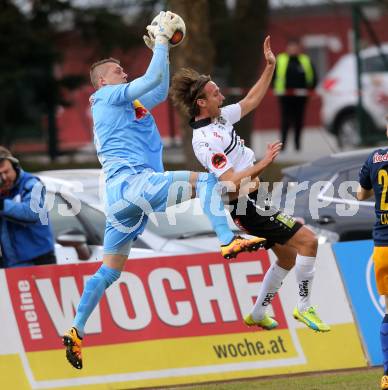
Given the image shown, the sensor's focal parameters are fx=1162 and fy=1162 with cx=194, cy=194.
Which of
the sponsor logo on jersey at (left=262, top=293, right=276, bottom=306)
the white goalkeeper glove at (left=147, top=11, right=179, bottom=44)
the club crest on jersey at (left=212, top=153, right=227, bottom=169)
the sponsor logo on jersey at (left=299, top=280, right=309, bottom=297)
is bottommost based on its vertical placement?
the sponsor logo on jersey at (left=262, top=293, right=276, bottom=306)

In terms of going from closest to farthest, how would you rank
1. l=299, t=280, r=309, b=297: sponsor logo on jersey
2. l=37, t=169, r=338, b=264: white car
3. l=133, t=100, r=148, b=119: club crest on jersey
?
l=133, t=100, r=148, b=119: club crest on jersey, l=299, t=280, r=309, b=297: sponsor logo on jersey, l=37, t=169, r=338, b=264: white car

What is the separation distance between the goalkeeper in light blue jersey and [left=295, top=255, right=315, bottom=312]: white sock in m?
0.81

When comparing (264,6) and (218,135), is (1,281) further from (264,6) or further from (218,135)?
(264,6)

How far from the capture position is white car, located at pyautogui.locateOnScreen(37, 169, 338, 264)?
1133cm

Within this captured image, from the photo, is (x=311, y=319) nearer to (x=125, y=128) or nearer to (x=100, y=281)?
(x=100, y=281)

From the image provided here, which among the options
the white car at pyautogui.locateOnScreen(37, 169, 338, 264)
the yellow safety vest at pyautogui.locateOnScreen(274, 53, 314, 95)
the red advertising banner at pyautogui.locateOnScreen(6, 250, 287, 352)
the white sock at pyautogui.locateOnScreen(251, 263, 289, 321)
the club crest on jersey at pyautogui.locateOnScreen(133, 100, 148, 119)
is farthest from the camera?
the yellow safety vest at pyautogui.locateOnScreen(274, 53, 314, 95)

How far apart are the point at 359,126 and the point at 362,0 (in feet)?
8.31

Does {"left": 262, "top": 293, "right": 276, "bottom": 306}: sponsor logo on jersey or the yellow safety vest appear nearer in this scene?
{"left": 262, "top": 293, "right": 276, "bottom": 306}: sponsor logo on jersey

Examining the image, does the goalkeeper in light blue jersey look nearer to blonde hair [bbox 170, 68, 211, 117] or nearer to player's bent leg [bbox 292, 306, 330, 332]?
blonde hair [bbox 170, 68, 211, 117]

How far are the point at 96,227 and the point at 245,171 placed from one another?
3.34 meters

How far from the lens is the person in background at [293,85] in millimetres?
21359

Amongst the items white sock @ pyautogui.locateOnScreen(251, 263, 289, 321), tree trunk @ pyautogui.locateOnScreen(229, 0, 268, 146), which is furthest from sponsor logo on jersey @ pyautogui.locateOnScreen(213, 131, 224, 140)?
tree trunk @ pyautogui.locateOnScreen(229, 0, 268, 146)

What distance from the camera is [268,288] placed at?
940cm

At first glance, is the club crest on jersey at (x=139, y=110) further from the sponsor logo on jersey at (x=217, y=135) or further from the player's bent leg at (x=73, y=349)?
the player's bent leg at (x=73, y=349)
